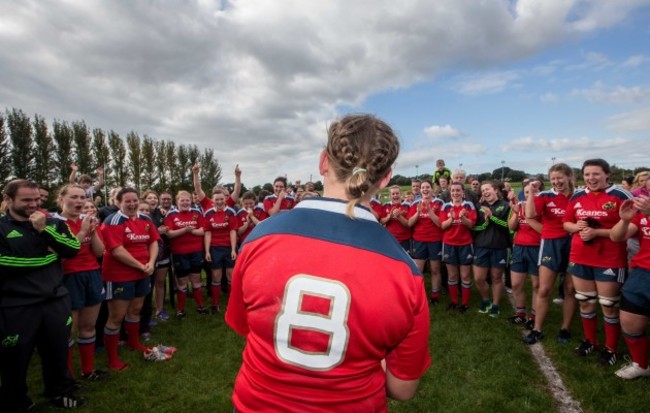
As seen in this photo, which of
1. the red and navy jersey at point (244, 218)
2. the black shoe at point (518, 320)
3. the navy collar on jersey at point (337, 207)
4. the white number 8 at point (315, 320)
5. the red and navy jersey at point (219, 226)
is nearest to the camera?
the white number 8 at point (315, 320)

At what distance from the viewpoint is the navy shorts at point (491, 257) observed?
6387 millimetres

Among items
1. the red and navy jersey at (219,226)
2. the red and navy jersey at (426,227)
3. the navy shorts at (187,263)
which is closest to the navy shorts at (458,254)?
the red and navy jersey at (426,227)

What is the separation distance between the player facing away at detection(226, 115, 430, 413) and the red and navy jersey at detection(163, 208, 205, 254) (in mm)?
6232

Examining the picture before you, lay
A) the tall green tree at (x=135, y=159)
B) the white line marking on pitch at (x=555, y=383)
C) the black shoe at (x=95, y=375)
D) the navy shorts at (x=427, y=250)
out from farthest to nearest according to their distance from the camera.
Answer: the tall green tree at (x=135, y=159) < the navy shorts at (x=427, y=250) < the black shoe at (x=95, y=375) < the white line marking on pitch at (x=555, y=383)

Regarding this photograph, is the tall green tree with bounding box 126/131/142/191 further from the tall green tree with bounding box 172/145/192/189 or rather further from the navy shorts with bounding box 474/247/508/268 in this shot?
the navy shorts with bounding box 474/247/508/268

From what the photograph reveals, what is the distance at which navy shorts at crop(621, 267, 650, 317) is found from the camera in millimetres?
3967

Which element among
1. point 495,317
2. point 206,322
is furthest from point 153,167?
point 495,317

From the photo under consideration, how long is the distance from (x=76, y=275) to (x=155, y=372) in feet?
5.60

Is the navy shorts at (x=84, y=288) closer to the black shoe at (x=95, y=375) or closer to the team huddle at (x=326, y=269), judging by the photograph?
the team huddle at (x=326, y=269)

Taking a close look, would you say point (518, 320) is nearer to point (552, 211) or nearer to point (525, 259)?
point (525, 259)

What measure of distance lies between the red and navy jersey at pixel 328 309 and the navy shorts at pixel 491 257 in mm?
5774

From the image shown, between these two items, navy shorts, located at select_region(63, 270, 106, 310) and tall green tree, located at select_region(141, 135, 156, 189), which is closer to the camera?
navy shorts, located at select_region(63, 270, 106, 310)

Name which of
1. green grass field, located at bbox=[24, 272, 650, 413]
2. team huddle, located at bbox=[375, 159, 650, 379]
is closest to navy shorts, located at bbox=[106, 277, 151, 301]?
green grass field, located at bbox=[24, 272, 650, 413]

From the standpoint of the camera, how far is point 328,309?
117cm
